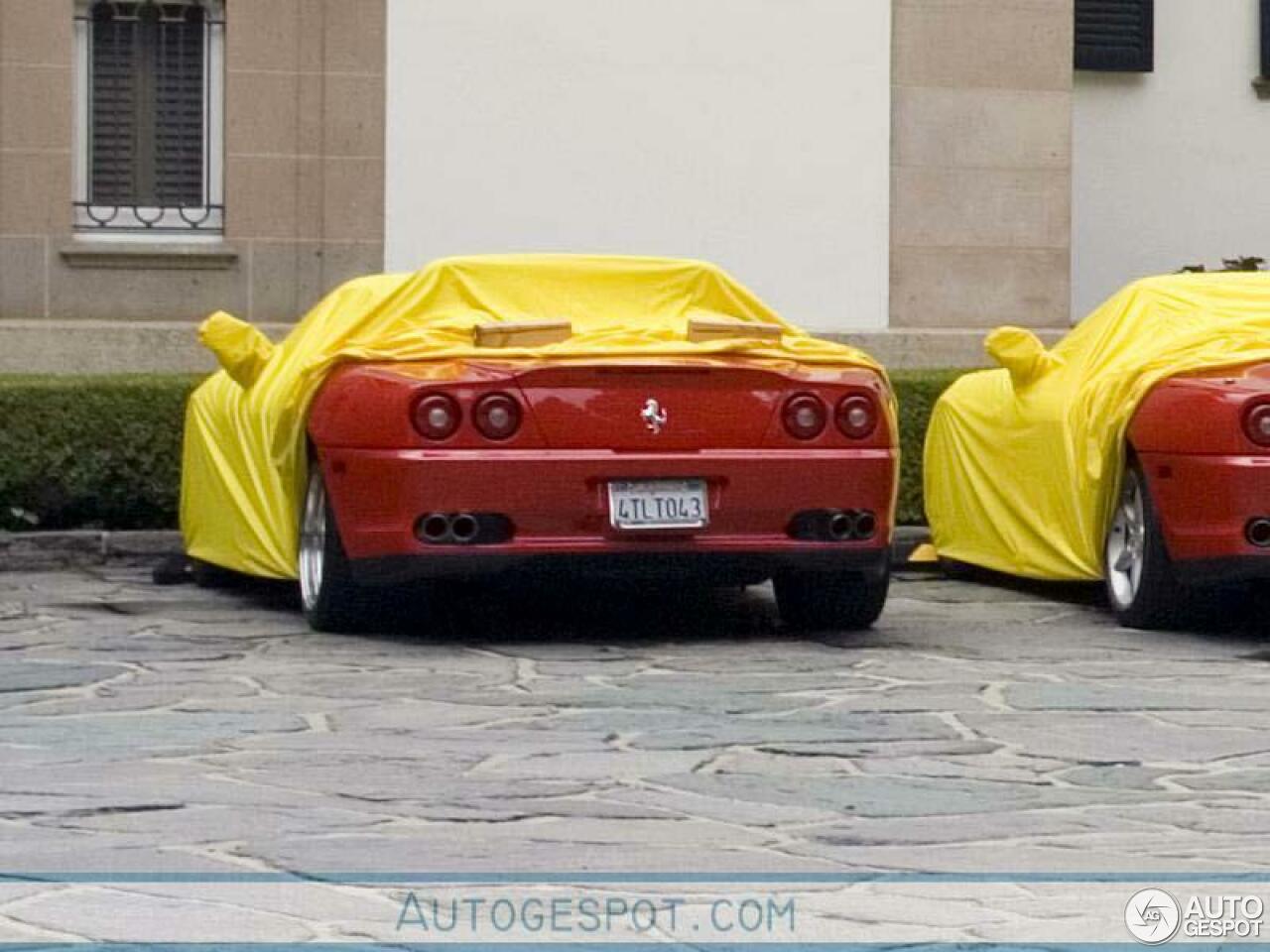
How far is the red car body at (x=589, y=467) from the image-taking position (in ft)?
32.2

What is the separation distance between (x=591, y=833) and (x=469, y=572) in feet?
11.8

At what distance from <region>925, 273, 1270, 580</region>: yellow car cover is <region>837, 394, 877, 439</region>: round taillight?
100 cm

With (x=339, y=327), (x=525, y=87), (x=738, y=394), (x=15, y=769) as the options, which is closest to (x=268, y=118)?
(x=525, y=87)

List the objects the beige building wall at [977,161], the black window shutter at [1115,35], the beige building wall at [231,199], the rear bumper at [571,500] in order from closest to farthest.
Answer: the rear bumper at [571,500], the beige building wall at [231,199], the beige building wall at [977,161], the black window shutter at [1115,35]

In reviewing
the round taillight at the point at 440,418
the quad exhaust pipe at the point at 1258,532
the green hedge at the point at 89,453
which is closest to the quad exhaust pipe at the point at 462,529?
the round taillight at the point at 440,418

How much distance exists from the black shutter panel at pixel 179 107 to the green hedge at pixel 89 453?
3656mm

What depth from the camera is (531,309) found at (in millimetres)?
10961

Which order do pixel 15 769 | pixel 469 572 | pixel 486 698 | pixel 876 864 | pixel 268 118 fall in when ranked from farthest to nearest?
pixel 268 118 < pixel 469 572 < pixel 486 698 < pixel 15 769 < pixel 876 864

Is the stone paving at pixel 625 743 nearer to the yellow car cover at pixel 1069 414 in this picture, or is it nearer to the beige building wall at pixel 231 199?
the yellow car cover at pixel 1069 414

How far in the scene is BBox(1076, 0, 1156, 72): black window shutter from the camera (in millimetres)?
21438

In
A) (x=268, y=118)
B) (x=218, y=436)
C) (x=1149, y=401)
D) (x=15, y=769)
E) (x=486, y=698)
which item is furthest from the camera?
(x=268, y=118)

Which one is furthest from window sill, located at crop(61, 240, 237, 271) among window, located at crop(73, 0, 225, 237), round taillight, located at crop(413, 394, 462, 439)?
round taillight, located at crop(413, 394, 462, 439)

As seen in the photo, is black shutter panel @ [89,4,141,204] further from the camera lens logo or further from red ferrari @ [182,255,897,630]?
the camera lens logo

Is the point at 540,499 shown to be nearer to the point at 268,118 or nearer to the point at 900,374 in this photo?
the point at 900,374
